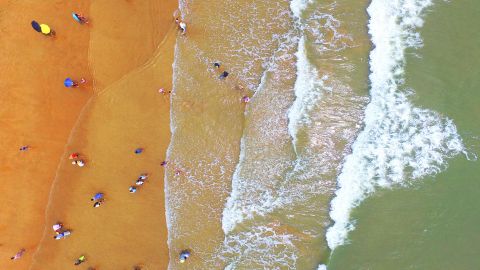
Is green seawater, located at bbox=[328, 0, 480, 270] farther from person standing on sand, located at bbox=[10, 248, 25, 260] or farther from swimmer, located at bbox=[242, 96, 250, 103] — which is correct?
person standing on sand, located at bbox=[10, 248, 25, 260]

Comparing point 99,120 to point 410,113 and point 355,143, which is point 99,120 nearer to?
point 355,143

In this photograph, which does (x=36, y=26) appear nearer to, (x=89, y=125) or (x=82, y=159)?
(x=89, y=125)

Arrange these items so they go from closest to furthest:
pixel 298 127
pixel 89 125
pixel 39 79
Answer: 1. pixel 298 127
2. pixel 89 125
3. pixel 39 79

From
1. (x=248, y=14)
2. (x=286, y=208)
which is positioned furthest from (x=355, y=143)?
(x=248, y=14)

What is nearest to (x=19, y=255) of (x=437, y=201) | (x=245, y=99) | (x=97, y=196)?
(x=97, y=196)

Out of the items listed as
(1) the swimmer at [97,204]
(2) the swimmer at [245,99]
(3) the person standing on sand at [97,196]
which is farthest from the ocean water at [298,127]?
(1) the swimmer at [97,204]
